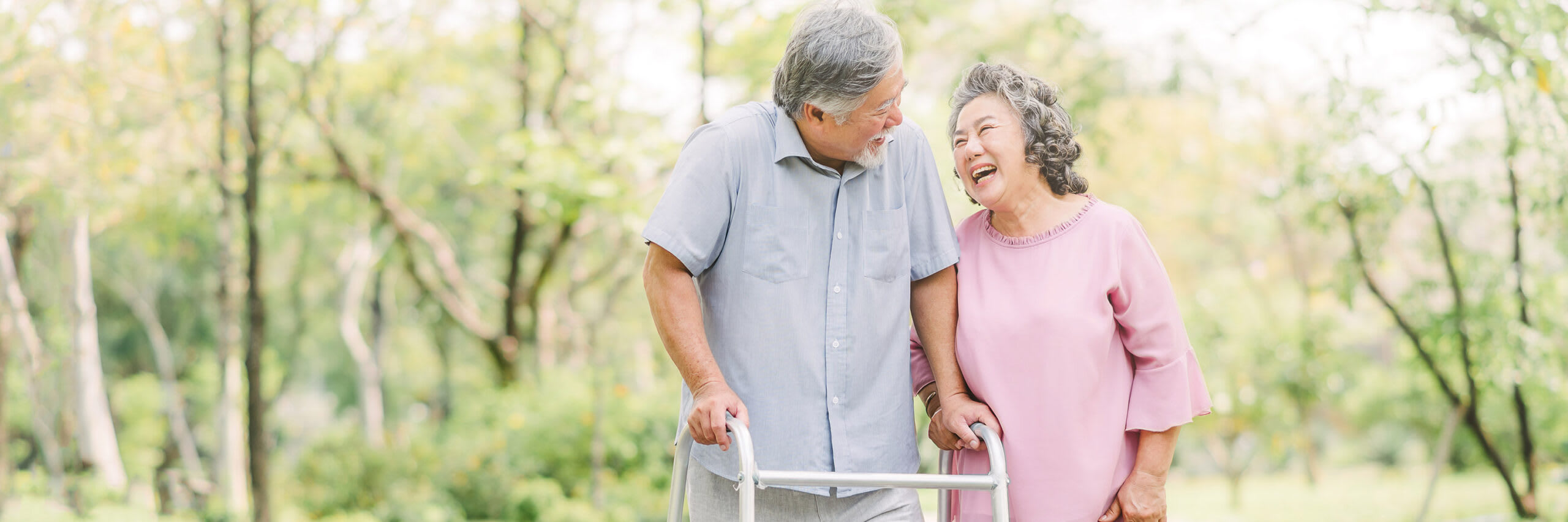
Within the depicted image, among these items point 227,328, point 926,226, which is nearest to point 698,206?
point 926,226

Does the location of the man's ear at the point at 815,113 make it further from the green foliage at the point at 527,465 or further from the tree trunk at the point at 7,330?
the tree trunk at the point at 7,330

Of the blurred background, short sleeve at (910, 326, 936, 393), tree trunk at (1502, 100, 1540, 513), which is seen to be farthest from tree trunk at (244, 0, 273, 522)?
tree trunk at (1502, 100, 1540, 513)

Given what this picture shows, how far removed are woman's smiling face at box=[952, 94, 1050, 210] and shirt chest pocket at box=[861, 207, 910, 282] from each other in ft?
0.46

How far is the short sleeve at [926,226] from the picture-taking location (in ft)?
6.12

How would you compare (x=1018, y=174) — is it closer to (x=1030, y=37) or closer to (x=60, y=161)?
(x=1030, y=37)

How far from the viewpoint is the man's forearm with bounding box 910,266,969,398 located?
186 cm

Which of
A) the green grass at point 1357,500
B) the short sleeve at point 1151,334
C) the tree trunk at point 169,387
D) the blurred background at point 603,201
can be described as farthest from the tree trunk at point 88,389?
the short sleeve at point 1151,334

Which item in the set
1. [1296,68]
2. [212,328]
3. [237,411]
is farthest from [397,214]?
[212,328]

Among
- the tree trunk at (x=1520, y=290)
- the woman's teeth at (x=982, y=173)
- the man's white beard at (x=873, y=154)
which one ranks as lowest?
the tree trunk at (x=1520, y=290)

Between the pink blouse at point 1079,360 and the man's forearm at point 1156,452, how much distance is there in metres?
0.03

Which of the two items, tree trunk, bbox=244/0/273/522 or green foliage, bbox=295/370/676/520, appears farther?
green foliage, bbox=295/370/676/520

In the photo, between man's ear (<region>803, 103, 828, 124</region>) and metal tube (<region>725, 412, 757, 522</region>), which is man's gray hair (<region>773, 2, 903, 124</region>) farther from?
metal tube (<region>725, 412, 757, 522</region>)

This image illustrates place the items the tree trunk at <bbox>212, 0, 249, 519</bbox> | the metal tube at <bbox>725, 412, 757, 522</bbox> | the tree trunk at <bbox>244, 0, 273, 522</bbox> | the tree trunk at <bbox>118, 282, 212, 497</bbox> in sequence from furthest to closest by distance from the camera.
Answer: the tree trunk at <bbox>118, 282, 212, 497</bbox>, the tree trunk at <bbox>212, 0, 249, 519</bbox>, the tree trunk at <bbox>244, 0, 273, 522</bbox>, the metal tube at <bbox>725, 412, 757, 522</bbox>

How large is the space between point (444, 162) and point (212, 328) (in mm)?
10759
